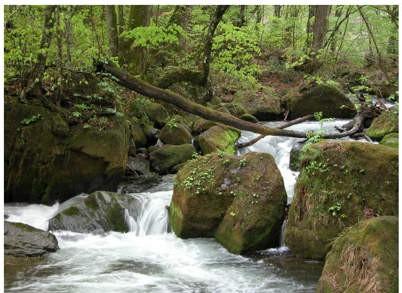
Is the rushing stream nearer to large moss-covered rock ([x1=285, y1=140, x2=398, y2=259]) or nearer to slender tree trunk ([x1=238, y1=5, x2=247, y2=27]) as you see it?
large moss-covered rock ([x1=285, y1=140, x2=398, y2=259])

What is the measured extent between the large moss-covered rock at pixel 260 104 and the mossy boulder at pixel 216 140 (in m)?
3.10

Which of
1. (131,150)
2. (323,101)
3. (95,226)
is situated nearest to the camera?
(95,226)

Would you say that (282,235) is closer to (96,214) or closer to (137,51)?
(96,214)

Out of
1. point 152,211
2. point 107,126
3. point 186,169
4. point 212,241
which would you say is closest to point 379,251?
point 212,241

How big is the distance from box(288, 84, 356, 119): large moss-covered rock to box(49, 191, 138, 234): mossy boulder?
8077 mm

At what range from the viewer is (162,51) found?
45.0 feet

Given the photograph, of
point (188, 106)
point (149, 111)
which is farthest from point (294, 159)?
point (188, 106)

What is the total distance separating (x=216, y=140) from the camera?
11.8m

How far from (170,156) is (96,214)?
348 centimetres

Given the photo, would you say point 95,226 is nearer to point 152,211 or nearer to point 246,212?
point 152,211

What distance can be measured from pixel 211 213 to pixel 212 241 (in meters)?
0.44

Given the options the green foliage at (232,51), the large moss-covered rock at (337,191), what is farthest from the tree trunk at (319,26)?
the large moss-covered rock at (337,191)

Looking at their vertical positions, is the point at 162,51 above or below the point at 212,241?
above

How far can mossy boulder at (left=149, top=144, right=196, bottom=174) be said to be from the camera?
445 inches
